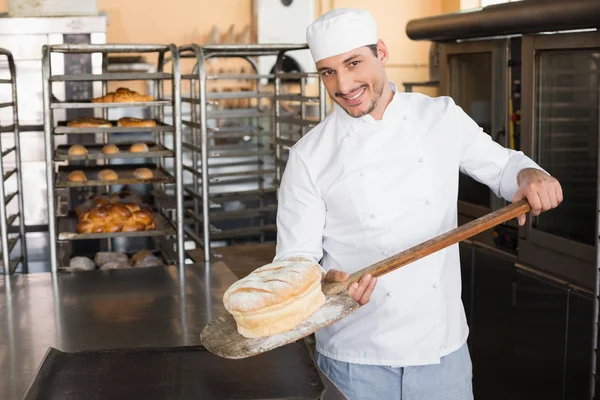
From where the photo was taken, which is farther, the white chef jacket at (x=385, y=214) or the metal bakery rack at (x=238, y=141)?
the metal bakery rack at (x=238, y=141)

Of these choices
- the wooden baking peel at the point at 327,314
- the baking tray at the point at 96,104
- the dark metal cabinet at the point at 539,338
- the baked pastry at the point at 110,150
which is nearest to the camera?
the wooden baking peel at the point at 327,314

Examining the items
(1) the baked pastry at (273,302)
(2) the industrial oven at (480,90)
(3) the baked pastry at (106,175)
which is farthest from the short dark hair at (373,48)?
(3) the baked pastry at (106,175)

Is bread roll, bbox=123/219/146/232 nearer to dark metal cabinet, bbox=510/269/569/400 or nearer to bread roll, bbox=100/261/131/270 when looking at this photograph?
bread roll, bbox=100/261/131/270

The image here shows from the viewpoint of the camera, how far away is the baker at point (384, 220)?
5.91 feet

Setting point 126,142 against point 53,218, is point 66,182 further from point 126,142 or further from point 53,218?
point 126,142

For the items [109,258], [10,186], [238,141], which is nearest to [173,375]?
[109,258]

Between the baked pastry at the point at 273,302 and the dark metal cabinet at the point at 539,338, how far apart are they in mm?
1504

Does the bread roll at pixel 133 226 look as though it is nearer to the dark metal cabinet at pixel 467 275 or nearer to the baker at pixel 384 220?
the dark metal cabinet at pixel 467 275

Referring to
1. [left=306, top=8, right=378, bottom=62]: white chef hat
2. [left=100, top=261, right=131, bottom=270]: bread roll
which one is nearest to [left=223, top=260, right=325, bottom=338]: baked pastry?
[left=306, top=8, right=378, bottom=62]: white chef hat

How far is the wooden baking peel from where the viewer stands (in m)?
1.40

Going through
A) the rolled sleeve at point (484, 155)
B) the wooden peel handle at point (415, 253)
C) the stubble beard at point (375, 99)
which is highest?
the stubble beard at point (375, 99)

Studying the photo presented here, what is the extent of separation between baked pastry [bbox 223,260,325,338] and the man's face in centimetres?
42

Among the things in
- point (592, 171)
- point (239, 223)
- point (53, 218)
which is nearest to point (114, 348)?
point (53, 218)

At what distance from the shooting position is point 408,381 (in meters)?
1.81
